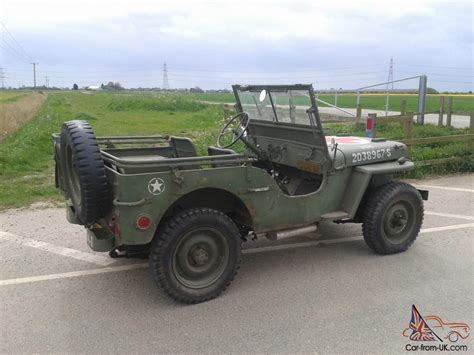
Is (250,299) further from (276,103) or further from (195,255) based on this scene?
(276,103)

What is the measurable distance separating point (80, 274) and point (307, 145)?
248cm

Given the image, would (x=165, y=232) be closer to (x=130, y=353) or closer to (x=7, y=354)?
(x=130, y=353)

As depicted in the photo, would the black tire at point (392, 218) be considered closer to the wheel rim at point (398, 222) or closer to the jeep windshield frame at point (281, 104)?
the wheel rim at point (398, 222)

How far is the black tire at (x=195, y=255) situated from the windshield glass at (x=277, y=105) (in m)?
1.38

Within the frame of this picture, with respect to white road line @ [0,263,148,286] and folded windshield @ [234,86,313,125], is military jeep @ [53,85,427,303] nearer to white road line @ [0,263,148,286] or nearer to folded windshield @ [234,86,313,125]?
folded windshield @ [234,86,313,125]

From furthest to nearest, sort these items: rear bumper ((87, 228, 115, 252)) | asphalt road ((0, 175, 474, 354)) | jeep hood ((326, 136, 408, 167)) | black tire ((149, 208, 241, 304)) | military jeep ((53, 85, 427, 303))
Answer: jeep hood ((326, 136, 408, 167))
rear bumper ((87, 228, 115, 252))
black tire ((149, 208, 241, 304))
military jeep ((53, 85, 427, 303))
asphalt road ((0, 175, 474, 354))

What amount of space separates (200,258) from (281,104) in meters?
1.83

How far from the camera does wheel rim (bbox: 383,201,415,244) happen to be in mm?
4707

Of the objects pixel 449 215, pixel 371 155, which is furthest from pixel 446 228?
pixel 371 155

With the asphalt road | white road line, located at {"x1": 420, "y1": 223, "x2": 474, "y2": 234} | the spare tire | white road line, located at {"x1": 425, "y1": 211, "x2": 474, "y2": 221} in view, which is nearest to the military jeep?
the spare tire

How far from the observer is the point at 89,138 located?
3.38 meters

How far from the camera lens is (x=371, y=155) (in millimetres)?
4723

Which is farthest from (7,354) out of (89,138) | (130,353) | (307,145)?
(307,145)

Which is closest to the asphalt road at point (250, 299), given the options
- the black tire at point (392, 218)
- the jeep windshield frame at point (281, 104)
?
the black tire at point (392, 218)
